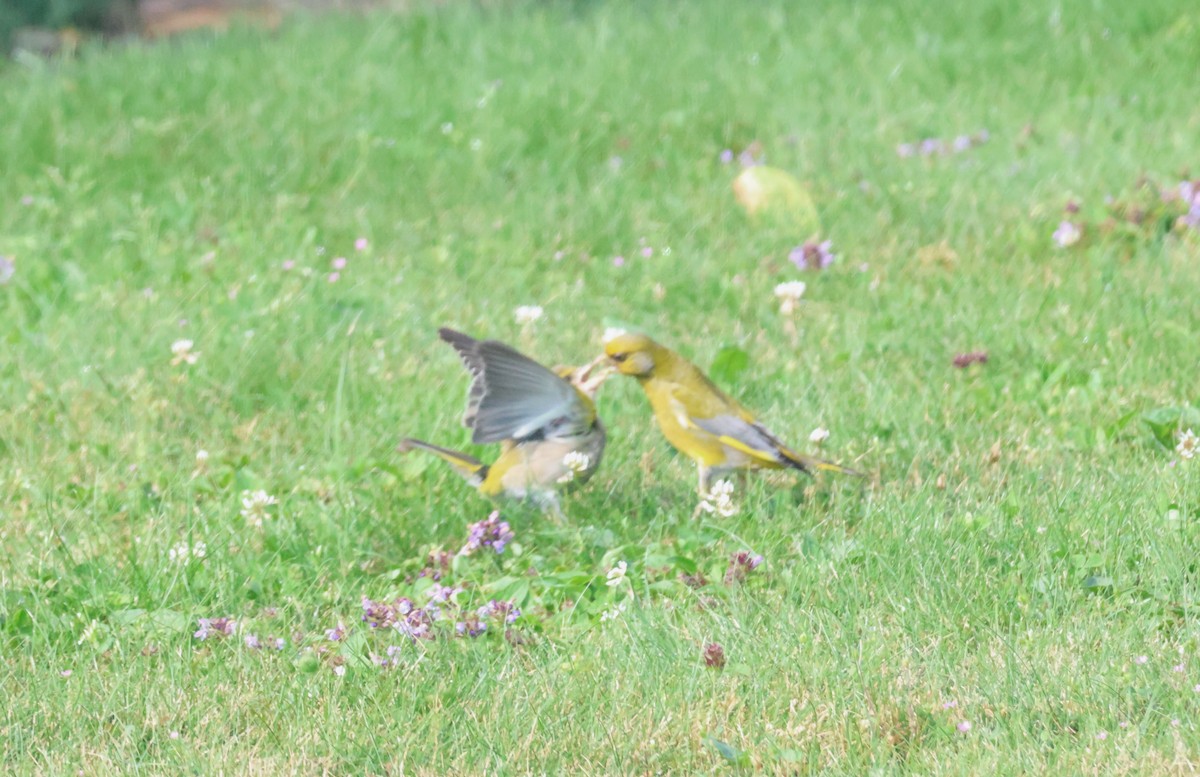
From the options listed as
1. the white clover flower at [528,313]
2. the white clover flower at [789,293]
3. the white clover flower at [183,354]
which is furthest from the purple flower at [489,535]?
the white clover flower at [789,293]

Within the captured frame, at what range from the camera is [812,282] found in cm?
612

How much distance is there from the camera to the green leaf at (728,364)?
525cm

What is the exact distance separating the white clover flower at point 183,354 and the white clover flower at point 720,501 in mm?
1971

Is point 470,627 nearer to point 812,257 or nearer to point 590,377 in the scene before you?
point 590,377

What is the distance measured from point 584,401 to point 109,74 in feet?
18.1

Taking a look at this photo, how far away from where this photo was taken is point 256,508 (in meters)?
4.34

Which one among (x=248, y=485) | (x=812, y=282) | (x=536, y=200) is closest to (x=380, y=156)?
(x=536, y=200)

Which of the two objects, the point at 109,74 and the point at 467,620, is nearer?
the point at 467,620

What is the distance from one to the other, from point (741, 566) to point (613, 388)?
1.41 metres

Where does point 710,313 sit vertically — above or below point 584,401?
below

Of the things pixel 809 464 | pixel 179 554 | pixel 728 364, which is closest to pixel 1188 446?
pixel 809 464

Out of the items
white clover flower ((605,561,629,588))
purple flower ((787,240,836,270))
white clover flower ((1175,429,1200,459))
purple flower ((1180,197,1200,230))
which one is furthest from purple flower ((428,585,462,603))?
purple flower ((1180,197,1200,230))

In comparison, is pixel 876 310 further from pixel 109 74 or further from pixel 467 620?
pixel 109 74

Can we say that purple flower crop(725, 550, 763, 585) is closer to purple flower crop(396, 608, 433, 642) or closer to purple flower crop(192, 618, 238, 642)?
purple flower crop(396, 608, 433, 642)
